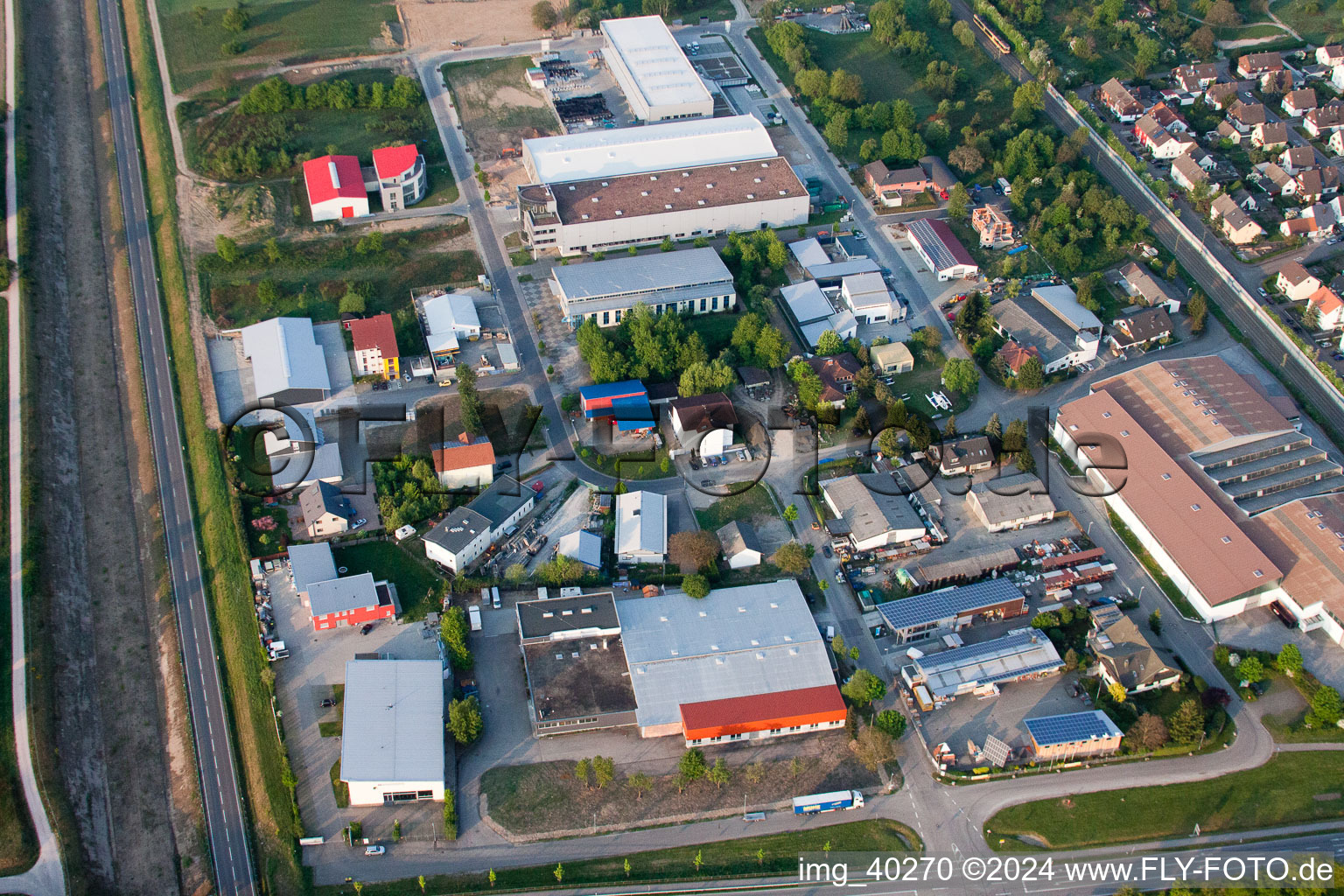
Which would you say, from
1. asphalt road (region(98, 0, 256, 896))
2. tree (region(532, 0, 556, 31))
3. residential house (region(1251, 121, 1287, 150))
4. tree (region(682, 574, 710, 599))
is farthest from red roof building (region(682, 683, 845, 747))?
tree (region(532, 0, 556, 31))

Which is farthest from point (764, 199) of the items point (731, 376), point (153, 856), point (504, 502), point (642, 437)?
point (153, 856)

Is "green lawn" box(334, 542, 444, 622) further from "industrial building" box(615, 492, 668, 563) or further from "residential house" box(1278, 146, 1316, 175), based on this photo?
"residential house" box(1278, 146, 1316, 175)

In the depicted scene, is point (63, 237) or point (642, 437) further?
point (63, 237)

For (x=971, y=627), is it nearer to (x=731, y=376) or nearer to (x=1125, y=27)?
(x=731, y=376)

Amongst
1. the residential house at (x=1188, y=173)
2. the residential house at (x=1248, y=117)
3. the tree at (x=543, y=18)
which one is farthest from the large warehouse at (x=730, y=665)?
the tree at (x=543, y=18)

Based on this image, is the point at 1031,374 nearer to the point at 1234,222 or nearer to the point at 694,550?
the point at 694,550
